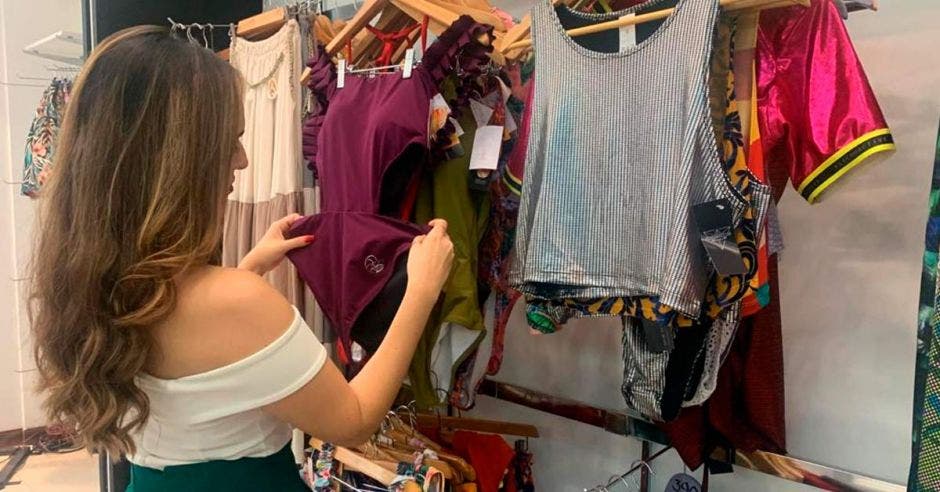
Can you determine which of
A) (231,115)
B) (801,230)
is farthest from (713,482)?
(231,115)

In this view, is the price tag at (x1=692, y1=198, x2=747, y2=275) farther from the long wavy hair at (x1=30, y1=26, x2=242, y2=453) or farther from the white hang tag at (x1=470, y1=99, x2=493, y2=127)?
the long wavy hair at (x1=30, y1=26, x2=242, y2=453)

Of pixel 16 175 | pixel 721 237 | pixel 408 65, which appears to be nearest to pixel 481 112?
pixel 408 65

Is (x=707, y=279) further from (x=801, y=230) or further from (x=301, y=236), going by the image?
(x=301, y=236)

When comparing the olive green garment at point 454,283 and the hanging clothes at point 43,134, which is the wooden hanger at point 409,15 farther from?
the hanging clothes at point 43,134

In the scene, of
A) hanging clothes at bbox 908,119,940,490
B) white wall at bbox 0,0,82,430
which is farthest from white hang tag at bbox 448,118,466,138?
white wall at bbox 0,0,82,430

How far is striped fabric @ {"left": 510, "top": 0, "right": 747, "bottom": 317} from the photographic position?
1.05 metres

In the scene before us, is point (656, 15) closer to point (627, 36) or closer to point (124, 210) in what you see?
point (627, 36)

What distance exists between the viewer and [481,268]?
4.97 feet

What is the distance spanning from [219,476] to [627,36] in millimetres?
925

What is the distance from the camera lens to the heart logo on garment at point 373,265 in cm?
132

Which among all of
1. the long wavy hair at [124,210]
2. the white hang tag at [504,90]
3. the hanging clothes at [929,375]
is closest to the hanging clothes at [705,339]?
the hanging clothes at [929,375]

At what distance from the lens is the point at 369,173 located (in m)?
1.36

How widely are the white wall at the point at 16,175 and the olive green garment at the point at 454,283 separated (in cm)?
185

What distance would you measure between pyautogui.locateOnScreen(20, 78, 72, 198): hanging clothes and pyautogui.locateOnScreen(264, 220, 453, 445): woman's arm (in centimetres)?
192
